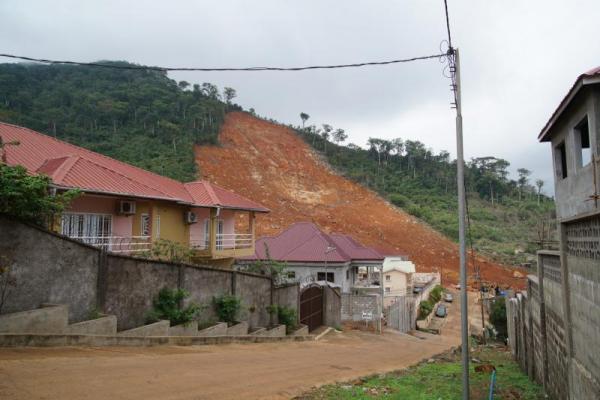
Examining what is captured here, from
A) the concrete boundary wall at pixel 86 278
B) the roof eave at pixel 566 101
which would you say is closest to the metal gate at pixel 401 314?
the concrete boundary wall at pixel 86 278

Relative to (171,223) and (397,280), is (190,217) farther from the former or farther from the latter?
(397,280)

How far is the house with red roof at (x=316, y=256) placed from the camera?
90.2 feet

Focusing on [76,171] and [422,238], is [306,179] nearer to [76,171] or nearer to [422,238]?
[422,238]

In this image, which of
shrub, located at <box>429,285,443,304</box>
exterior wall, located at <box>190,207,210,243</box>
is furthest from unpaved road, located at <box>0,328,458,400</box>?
shrub, located at <box>429,285,443,304</box>

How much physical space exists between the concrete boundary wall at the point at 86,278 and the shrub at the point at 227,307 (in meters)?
0.22

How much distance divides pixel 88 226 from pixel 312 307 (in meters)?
11.0

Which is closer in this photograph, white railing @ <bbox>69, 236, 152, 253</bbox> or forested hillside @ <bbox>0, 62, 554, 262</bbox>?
white railing @ <bbox>69, 236, 152, 253</bbox>

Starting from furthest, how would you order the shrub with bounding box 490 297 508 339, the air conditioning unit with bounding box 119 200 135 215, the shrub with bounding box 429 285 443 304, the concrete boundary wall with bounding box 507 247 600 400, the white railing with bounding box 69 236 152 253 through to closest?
the shrub with bounding box 429 285 443 304 → the shrub with bounding box 490 297 508 339 → the air conditioning unit with bounding box 119 200 135 215 → the white railing with bounding box 69 236 152 253 → the concrete boundary wall with bounding box 507 247 600 400

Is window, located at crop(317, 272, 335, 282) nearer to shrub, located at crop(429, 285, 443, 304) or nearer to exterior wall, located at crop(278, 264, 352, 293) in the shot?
exterior wall, located at crop(278, 264, 352, 293)

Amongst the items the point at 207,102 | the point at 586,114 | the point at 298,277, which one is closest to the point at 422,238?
the point at 298,277

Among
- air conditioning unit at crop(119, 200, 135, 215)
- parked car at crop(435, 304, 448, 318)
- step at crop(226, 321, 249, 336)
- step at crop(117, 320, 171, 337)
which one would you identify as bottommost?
parked car at crop(435, 304, 448, 318)

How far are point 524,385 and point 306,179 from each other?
64.7 m

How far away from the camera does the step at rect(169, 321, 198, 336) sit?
12452mm

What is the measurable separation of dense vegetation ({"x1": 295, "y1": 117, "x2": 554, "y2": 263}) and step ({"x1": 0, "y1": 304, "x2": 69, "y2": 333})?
57.6 meters
